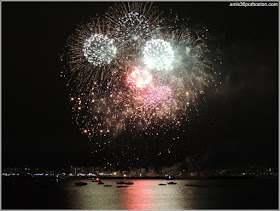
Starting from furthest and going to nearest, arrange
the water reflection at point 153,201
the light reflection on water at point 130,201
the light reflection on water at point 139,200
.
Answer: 1. the light reflection on water at point 139,200
2. the light reflection on water at point 130,201
3. the water reflection at point 153,201

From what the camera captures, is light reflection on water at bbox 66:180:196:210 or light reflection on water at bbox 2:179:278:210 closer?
light reflection on water at bbox 66:180:196:210

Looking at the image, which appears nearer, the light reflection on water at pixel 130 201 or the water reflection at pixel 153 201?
the water reflection at pixel 153 201

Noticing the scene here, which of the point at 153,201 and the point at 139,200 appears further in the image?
the point at 139,200

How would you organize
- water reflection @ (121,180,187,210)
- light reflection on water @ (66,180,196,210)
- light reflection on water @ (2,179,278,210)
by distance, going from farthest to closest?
1. light reflection on water @ (2,179,278,210)
2. light reflection on water @ (66,180,196,210)
3. water reflection @ (121,180,187,210)

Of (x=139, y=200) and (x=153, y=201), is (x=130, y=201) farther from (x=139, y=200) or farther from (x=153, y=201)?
(x=153, y=201)

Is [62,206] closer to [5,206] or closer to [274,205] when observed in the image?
[5,206]

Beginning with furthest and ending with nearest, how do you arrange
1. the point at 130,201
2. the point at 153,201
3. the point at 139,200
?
the point at 139,200 < the point at 153,201 < the point at 130,201

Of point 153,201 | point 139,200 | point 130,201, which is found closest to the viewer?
point 130,201

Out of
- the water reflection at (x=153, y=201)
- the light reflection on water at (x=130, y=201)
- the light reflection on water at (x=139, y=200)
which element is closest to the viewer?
the water reflection at (x=153, y=201)

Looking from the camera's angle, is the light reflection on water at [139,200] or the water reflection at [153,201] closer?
the water reflection at [153,201]

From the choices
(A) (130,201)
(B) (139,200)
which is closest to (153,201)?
(B) (139,200)

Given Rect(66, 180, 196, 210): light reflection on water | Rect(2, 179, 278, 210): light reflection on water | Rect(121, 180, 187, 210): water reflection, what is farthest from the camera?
Rect(2, 179, 278, 210): light reflection on water
